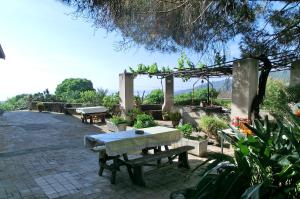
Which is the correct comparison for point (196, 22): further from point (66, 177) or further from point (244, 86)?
point (66, 177)

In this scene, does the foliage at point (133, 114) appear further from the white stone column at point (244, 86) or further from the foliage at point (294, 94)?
the foliage at point (294, 94)

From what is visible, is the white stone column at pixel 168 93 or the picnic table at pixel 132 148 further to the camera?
the white stone column at pixel 168 93

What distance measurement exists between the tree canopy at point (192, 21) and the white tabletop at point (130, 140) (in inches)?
69.6

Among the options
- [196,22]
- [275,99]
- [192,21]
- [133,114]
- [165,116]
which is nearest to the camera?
[192,21]

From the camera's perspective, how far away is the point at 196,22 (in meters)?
4.66

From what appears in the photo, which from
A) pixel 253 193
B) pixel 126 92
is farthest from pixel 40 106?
pixel 253 193

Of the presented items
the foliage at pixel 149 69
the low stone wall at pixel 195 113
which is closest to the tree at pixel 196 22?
the low stone wall at pixel 195 113

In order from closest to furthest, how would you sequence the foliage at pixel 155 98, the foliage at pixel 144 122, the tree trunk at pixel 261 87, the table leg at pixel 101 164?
the table leg at pixel 101 164 → the tree trunk at pixel 261 87 → the foliage at pixel 144 122 → the foliage at pixel 155 98

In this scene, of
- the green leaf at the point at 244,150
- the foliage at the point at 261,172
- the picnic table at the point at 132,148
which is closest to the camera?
the foliage at the point at 261,172

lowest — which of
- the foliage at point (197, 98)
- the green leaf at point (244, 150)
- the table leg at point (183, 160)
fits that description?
the table leg at point (183, 160)

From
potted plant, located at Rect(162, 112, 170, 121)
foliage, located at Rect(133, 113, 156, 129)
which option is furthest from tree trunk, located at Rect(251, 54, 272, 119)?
potted plant, located at Rect(162, 112, 170, 121)

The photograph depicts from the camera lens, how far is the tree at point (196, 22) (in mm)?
4395

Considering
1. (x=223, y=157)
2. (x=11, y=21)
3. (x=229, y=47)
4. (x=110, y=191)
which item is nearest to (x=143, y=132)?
(x=110, y=191)

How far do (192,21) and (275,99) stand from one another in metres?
4.34
